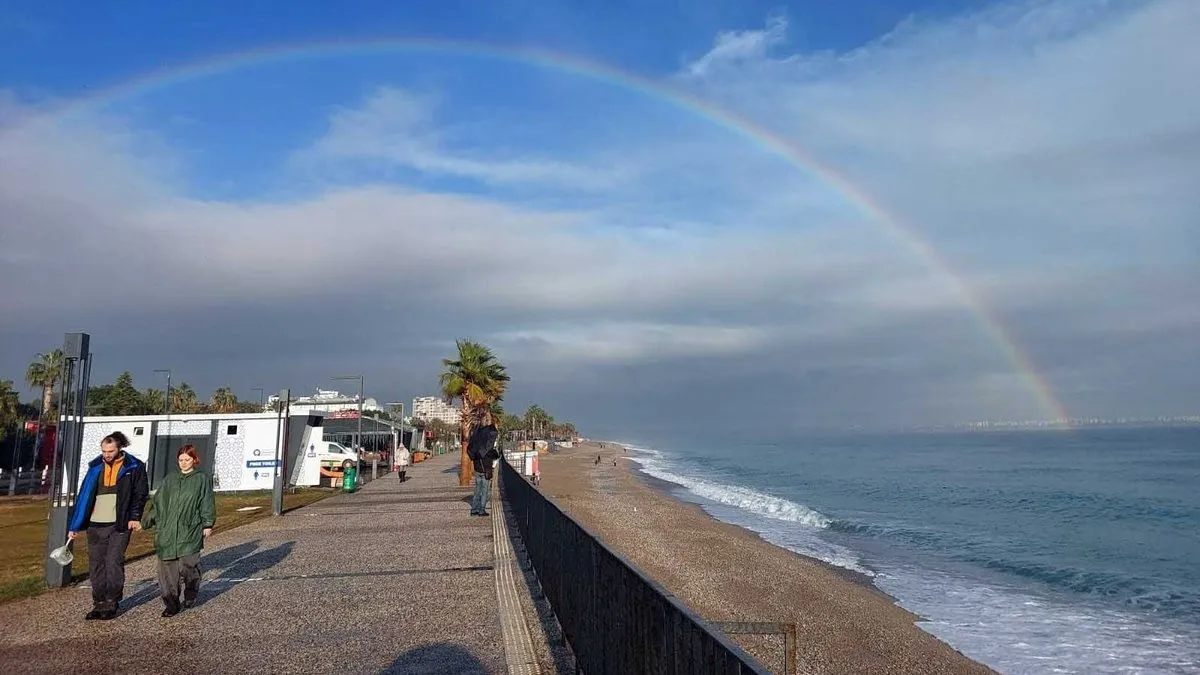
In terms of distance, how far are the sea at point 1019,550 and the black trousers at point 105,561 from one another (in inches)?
434

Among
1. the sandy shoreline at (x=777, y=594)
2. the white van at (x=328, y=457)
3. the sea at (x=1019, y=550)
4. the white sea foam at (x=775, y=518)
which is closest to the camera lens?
the sandy shoreline at (x=777, y=594)

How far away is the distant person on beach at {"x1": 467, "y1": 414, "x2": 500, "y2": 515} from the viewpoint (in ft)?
55.3

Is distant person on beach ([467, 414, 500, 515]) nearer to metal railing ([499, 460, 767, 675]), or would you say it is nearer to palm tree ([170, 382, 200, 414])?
metal railing ([499, 460, 767, 675])

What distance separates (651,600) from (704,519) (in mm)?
26502

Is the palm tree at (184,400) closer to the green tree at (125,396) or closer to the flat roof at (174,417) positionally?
the green tree at (125,396)

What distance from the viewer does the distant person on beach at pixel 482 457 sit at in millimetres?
16859

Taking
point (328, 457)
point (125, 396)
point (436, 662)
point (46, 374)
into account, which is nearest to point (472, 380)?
point (328, 457)

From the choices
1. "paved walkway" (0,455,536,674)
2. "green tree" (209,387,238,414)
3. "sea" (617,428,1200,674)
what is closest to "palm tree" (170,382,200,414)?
"green tree" (209,387,238,414)

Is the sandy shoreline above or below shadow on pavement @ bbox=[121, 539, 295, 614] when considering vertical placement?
below

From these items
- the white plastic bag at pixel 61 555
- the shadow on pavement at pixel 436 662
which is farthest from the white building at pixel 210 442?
the shadow on pavement at pixel 436 662

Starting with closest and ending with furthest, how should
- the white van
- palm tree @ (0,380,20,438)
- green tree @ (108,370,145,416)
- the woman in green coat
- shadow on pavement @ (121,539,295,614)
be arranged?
the woman in green coat, shadow on pavement @ (121,539,295,614), the white van, palm tree @ (0,380,20,438), green tree @ (108,370,145,416)

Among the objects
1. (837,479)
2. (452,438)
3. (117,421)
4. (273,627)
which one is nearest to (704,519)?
(117,421)

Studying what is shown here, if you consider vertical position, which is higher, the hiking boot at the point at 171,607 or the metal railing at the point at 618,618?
the metal railing at the point at 618,618

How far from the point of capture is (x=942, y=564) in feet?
74.2
